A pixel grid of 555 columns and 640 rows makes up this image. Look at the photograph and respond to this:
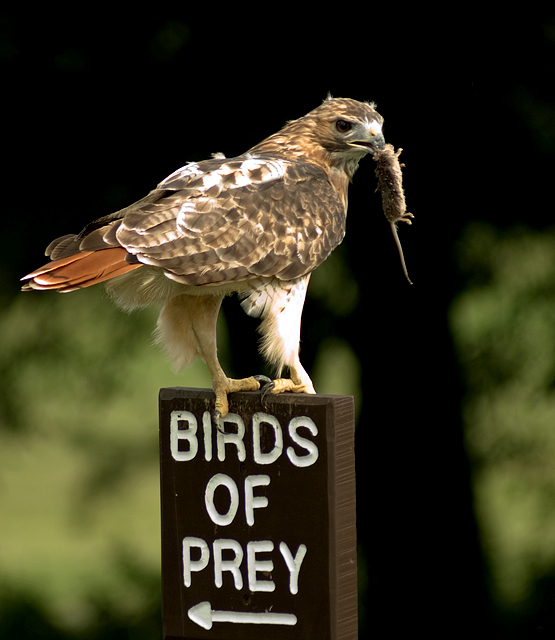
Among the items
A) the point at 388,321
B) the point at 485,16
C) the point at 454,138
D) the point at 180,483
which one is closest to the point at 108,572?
the point at 388,321

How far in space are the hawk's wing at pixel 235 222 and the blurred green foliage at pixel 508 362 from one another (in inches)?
98.2

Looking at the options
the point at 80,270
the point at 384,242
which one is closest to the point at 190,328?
the point at 80,270

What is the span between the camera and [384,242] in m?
5.75

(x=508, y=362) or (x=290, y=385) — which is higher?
(x=290, y=385)

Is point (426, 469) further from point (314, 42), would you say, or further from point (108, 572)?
point (108, 572)

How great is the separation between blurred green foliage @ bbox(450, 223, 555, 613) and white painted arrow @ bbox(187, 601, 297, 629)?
10.2 feet

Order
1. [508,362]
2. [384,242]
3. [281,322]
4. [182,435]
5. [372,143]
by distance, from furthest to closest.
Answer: [508,362]
[384,242]
[372,143]
[281,322]
[182,435]

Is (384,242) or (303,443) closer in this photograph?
(303,443)

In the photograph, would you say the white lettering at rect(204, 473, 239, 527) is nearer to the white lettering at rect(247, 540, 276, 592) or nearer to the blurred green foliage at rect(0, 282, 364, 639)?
the white lettering at rect(247, 540, 276, 592)

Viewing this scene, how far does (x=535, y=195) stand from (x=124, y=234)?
3.50m

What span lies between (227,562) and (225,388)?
18.4 inches

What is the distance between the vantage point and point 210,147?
19.6 ft

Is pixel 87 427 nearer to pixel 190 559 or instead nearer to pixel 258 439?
pixel 190 559

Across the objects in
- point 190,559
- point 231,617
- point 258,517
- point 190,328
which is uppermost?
point 190,328
